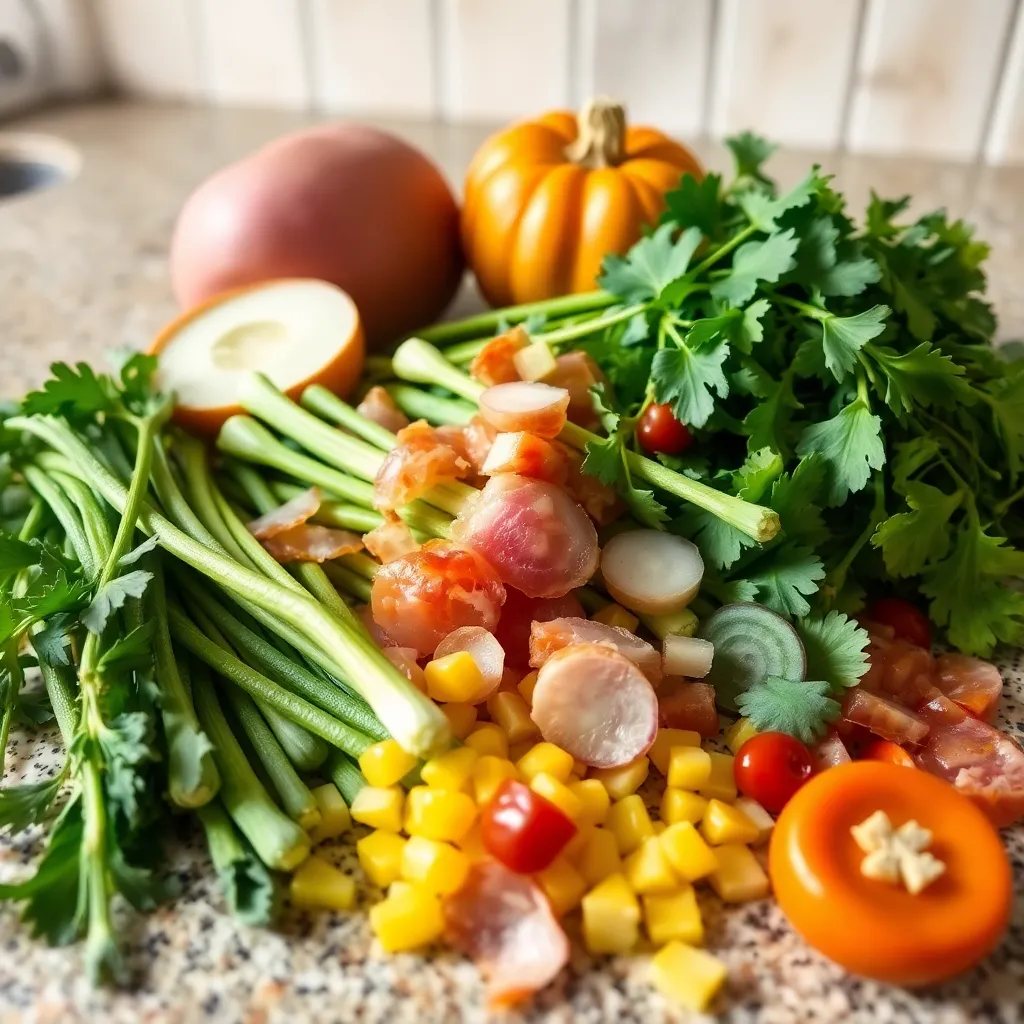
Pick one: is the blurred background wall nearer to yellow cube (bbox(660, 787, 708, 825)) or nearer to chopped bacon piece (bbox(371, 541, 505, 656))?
chopped bacon piece (bbox(371, 541, 505, 656))

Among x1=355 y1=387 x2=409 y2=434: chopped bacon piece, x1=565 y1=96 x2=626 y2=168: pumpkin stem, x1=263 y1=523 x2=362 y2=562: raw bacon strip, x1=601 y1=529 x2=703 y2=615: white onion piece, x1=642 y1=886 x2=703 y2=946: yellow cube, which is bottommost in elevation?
x1=642 y1=886 x2=703 y2=946: yellow cube

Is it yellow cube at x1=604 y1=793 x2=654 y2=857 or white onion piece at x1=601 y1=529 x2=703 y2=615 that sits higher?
white onion piece at x1=601 y1=529 x2=703 y2=615

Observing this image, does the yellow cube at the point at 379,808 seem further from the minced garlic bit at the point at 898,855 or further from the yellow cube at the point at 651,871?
the minced garlic bit at the point at 898,855

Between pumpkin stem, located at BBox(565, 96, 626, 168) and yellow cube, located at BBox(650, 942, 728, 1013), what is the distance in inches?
37.6

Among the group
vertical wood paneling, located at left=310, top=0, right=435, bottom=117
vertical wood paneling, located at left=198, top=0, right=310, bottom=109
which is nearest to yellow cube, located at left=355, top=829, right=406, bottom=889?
vertical wood paneling, located at left=310, top=0, right=435, bottom=117

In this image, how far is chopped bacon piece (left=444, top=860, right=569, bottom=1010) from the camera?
0.66 meters

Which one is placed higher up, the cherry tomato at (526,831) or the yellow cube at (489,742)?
the cherry tomato at (526,831)

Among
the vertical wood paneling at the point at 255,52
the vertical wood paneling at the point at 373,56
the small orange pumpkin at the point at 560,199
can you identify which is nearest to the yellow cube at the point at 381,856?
the small orange pumpkin at the point at 560,199

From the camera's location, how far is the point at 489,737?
2.60 ft

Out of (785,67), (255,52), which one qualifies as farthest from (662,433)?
(255,52)

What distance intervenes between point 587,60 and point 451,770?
5.36 feet

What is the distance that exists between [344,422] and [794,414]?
455mm

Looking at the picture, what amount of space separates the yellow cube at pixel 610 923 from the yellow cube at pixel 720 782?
0.12 m

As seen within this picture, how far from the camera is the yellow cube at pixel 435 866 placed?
699 mm
